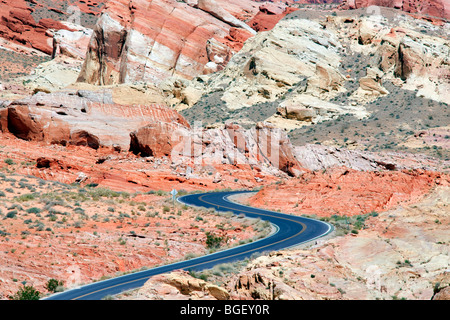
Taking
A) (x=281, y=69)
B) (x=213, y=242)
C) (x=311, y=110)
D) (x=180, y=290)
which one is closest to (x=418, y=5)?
(x=281, y=69)

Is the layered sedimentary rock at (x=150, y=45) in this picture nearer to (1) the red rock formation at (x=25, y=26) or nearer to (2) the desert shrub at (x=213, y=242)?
(1) the red rock formation at (x=25, y=26)

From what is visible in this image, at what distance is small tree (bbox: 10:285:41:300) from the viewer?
764 inches

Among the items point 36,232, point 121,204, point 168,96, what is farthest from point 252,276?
point 168,96

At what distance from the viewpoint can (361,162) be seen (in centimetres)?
6562

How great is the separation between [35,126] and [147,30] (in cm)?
5156

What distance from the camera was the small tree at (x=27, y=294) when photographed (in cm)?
1941

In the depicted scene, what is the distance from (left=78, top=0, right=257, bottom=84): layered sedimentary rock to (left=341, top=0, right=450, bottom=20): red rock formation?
37440mm

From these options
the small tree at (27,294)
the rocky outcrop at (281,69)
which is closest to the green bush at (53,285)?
the small tree at (27,294)

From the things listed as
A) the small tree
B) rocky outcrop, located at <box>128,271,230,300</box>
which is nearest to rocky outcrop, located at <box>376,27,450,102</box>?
rocky outcrop, located at <box>128,271,230,300</box>

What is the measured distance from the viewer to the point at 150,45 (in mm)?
102625

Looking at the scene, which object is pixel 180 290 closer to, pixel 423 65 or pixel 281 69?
pixel 281 69

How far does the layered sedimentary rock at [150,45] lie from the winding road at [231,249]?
2445 inches

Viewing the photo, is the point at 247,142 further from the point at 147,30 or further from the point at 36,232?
the point at 147,30
